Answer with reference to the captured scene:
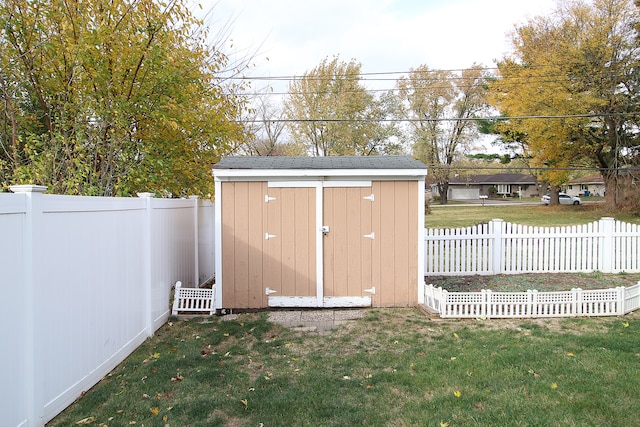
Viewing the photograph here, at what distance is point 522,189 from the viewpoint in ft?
174

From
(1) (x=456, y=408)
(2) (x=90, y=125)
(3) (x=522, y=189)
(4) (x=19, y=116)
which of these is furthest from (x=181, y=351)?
(3) (x=522, y=189)

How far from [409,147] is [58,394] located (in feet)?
88.6

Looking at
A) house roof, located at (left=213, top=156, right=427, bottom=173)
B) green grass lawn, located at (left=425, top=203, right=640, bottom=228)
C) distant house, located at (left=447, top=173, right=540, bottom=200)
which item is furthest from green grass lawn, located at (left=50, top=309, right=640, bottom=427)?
distant house, located at (left=447, top=173, right=540, bottom=200)

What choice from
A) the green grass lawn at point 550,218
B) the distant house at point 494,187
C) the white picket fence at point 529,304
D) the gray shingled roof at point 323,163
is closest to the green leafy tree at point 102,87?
the gray shingled roof at point 323,163

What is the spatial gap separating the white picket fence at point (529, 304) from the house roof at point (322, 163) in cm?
183

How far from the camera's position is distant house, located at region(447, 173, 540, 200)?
163 feet

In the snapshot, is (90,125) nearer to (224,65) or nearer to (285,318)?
(224,65)

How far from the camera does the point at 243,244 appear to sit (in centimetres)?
569

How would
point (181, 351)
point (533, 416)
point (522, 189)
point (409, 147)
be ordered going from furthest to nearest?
point (522, 189) → point (409, 147) → point (181, 351) → point (533, 416)

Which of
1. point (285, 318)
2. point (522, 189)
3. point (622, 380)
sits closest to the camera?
point (622, 380)

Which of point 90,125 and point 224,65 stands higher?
point 224,65

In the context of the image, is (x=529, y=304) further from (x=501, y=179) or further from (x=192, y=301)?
(x=501, y=179)

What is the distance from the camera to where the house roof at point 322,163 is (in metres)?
5.62

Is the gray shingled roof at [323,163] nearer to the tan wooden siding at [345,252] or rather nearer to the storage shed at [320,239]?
the storage shed at [320,239]
